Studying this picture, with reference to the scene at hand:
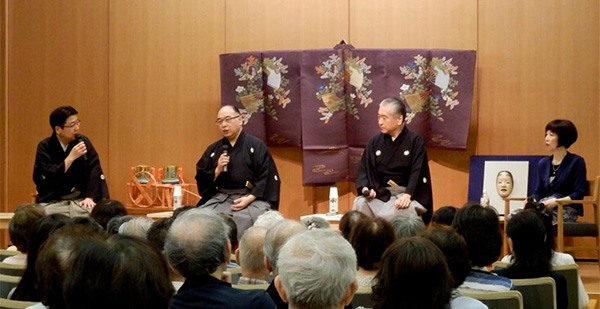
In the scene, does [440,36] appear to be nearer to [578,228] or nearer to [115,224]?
[578,228]

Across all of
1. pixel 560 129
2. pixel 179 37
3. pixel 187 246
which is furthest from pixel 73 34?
pixel 187 246

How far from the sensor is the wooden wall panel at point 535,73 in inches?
285

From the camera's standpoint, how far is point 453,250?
2.80 meters

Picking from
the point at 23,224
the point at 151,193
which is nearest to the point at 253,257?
the point at 23,224

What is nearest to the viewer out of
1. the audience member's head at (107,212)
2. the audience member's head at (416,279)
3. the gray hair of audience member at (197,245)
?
the audience member's head at (416,279)

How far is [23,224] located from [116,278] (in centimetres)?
253

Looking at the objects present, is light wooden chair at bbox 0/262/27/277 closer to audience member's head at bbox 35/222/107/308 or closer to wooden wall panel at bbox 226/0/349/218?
audience member's head at bbox 35/222/107/308

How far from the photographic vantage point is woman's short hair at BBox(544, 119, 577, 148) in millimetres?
6617

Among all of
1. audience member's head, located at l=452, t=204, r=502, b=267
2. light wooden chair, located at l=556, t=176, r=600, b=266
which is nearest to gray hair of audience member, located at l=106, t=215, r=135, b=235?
audience member's head, located at l=452, t=204, r=502, b=267

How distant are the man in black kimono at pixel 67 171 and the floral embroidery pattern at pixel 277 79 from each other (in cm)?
189

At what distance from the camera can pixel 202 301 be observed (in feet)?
7.73

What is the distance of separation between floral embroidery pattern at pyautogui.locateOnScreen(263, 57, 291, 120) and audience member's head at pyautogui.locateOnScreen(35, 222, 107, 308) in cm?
539

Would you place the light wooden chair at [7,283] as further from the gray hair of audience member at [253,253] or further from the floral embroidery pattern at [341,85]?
the floral embroidery pattern at [341,85]

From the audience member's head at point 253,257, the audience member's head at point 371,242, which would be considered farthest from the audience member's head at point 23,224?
the audience member's head at point 371,242
